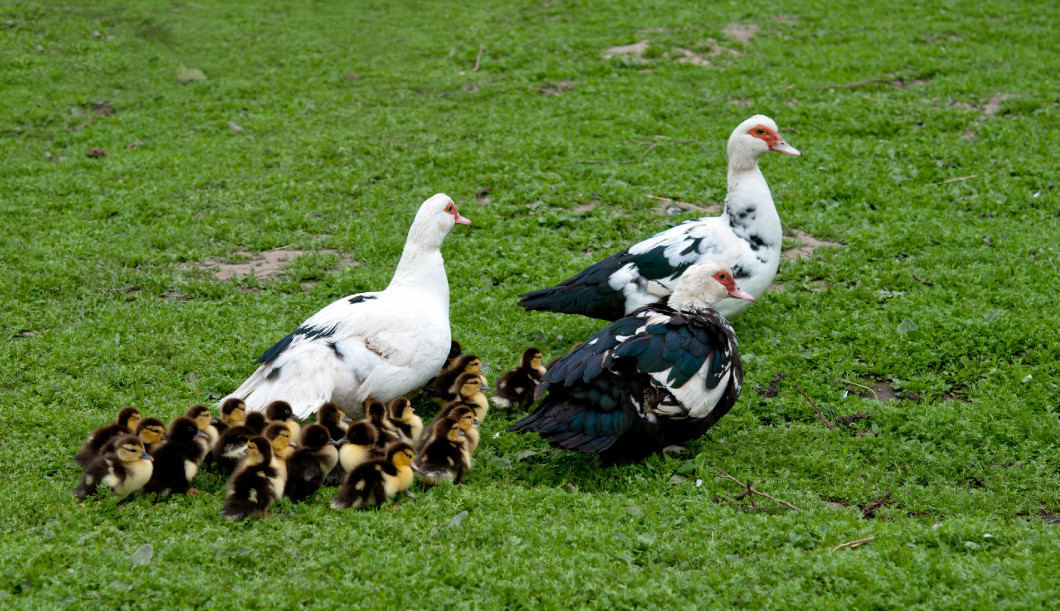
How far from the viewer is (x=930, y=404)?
268 inches

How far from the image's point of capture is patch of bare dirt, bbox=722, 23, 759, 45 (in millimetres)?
15430

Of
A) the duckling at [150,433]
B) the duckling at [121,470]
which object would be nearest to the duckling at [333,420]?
the duckling at [150,433]

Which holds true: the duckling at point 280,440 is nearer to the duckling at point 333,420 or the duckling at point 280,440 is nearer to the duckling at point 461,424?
the duckling at point 333,420

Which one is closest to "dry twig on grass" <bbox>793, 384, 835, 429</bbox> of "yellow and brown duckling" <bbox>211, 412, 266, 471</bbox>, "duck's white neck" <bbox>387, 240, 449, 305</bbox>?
"duck's white neck" <bbox>387, 240, 449, 305</bbox>

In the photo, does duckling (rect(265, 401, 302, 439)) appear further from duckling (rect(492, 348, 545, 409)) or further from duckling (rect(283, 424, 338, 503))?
duckling (rect(492, 348, 545, 409))

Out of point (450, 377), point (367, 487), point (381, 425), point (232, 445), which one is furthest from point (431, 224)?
point (367, 487)

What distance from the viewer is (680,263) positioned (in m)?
7.66

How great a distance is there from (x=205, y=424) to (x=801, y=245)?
6.09m

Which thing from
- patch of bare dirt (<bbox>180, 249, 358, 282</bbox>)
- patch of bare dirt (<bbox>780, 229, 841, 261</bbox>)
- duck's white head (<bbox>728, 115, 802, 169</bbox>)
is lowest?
patch of bare dirt (<bbox>780, 229, 841, 261</bbox>)

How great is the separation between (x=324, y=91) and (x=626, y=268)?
7857mm

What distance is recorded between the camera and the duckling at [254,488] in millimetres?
5398

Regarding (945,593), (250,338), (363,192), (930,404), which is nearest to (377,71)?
(363,192)

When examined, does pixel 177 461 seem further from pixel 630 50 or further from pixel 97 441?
pixel 630 50

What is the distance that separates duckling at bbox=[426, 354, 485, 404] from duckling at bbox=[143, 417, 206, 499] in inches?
72.6
